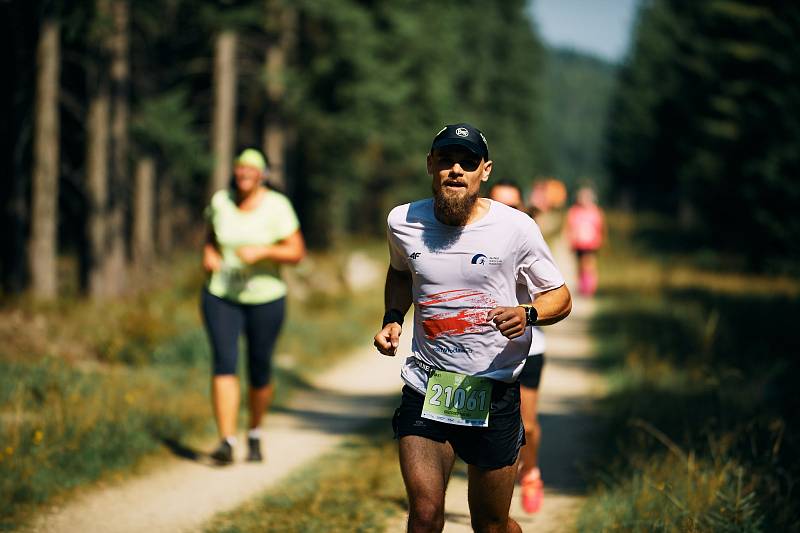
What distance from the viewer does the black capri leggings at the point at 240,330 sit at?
22.2 ft

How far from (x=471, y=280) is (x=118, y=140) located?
50.8 feet

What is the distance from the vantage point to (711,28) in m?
29.7

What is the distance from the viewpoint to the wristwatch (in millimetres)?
3818

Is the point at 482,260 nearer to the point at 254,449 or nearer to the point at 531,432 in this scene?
the point at 531,432

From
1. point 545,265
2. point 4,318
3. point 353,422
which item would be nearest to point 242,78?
point 4,318

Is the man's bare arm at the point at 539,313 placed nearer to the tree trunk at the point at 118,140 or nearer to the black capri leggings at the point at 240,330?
the black capri leggings at the point at 240,330

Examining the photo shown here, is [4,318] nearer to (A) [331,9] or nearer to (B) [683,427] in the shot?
(B) [683,427]

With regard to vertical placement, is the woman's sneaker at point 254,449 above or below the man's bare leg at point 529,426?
below

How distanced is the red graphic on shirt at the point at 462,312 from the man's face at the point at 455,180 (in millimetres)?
303

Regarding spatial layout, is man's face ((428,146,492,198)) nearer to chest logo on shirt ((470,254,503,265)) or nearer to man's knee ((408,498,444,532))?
chest logo on shirt ((470,254,503,265))

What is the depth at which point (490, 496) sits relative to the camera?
3924 millimetres

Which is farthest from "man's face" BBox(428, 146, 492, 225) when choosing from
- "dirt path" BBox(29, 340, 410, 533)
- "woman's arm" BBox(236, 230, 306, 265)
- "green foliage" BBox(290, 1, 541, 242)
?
"green foliage" BBox(290, 1, 541, 242)

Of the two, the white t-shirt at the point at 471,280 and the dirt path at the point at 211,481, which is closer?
the white t-shirt at the point at 471,280

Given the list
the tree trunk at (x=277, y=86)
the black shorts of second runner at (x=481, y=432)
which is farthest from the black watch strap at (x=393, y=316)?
the tree trunk at (x=277, y=86)
